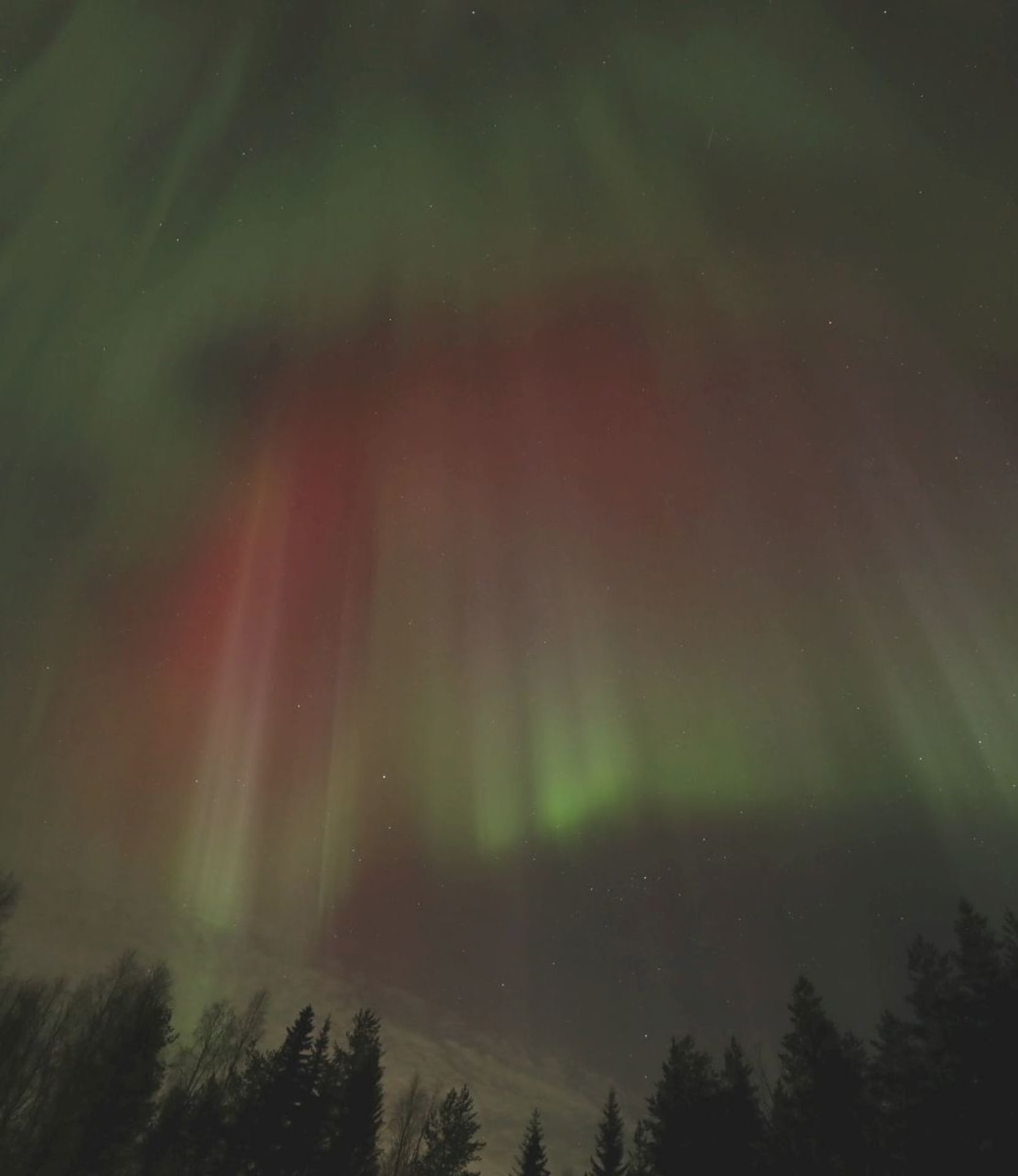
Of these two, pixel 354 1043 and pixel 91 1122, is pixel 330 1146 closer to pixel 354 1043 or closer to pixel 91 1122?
pixel 354 1043

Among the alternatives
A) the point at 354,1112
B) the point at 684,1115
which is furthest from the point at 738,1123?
the point at 354,1112

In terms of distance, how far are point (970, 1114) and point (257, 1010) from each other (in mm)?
47898

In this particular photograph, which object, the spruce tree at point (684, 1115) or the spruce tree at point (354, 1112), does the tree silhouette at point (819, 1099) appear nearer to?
the spruce tree at point (684, 1115)

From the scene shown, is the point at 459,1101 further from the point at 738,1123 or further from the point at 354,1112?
the point at 738,1123

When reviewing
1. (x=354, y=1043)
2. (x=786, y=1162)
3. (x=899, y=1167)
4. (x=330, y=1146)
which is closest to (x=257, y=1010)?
(x=354, y=1043)

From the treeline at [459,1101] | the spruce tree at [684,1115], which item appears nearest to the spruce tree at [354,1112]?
the treeline at [459,1101]

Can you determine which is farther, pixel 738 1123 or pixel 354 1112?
pixel 354 1112

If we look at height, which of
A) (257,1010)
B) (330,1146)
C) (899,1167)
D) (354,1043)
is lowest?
(899,1167)

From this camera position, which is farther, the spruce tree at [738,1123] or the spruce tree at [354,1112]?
the spruce tree at [354,1112]

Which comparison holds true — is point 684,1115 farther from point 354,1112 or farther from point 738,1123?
point 354,1112

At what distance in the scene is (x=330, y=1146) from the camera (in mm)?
39750

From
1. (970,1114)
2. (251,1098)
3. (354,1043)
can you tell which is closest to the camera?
(970,1114)

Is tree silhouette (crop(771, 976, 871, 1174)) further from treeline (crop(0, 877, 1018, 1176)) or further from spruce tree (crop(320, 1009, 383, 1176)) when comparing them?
spruce tree (crop(320, 1009, 383, 1176))

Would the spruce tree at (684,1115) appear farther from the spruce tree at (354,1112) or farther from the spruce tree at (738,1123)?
the spruce tree at (354,1112)
